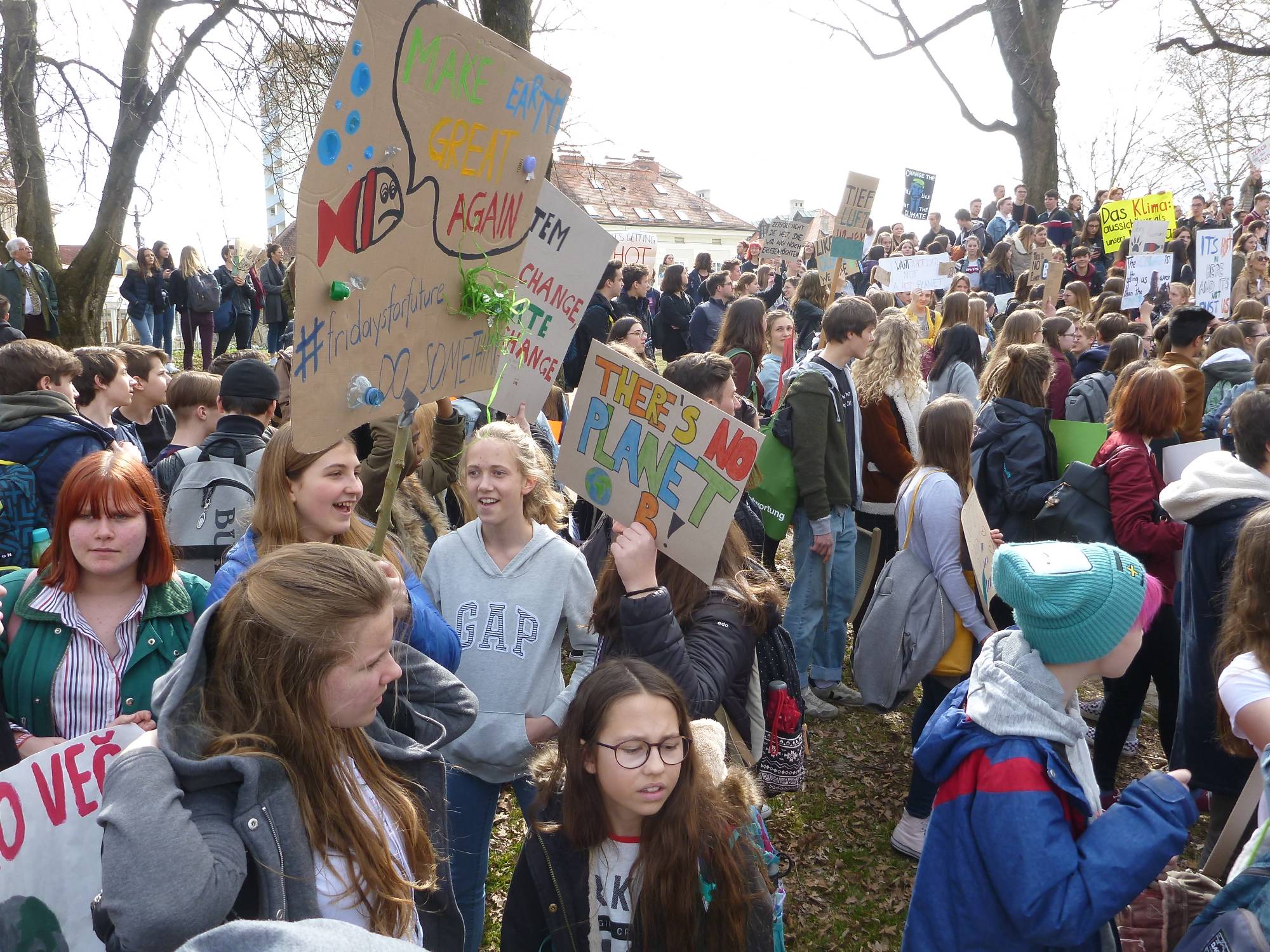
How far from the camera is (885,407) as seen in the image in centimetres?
561

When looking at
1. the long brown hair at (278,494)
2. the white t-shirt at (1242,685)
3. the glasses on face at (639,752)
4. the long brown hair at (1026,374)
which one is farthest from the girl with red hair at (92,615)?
the long brown hair at (1026,374)

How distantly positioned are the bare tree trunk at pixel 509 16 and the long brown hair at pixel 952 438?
13.8 ft

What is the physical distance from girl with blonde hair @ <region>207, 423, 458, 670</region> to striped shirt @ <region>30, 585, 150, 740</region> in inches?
11.5

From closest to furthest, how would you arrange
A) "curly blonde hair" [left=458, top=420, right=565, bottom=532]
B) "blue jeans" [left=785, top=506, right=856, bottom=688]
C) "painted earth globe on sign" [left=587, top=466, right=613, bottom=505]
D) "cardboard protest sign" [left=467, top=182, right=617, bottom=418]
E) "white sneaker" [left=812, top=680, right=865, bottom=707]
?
"painted earth globe on sign" [left=587, top=466, right=613, bottom=505] → "curly blonde hair" [left=458, top=420, right=565, bottom=532] → "cardboard protest sign" [left=467, top=182, right=617, bottom=418] → "blue jeans" [left=785, top=506, right=856, bottom=688] → "white sneaker" [left=812, top=680, right=865, bottom=707]

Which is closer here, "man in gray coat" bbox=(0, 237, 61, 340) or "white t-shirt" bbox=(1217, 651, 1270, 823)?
"white t-shirt" bbox=(1217, 651, 1270, 823)

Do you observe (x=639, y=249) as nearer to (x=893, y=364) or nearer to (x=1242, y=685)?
(x=893, y=364)

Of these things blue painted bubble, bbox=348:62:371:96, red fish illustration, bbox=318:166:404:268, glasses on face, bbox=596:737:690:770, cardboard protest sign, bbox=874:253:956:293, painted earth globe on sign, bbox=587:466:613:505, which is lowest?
glasses on face, bbox=596:737:690:770

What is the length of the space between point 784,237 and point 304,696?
440 inches

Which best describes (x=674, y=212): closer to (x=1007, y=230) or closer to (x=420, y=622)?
(x=1007, y=230)

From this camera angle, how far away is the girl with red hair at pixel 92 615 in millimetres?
2541

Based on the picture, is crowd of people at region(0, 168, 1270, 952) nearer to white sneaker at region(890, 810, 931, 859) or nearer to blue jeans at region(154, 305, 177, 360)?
white sneaker at region(890, 810, 931, 859)

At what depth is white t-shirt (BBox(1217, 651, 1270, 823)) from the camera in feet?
8.04

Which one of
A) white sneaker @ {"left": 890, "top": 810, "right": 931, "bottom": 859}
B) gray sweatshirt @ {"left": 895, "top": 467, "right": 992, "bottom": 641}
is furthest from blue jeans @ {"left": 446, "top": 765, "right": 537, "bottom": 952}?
gray sweatshirt @ {"left": 895, "top": 467, "right": 992, "bottom": 641}

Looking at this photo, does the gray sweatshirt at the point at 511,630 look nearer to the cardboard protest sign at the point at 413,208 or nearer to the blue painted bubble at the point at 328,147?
the cardboard protest sign at the point at 413,208
